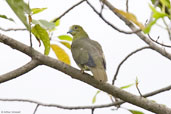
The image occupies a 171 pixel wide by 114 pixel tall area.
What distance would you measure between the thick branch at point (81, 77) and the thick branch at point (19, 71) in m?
0.05

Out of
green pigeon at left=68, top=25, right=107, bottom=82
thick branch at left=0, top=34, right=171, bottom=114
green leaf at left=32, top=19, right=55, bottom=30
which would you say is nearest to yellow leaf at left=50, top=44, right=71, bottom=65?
thick branch at left=0, top=34, right=171, bottom=114

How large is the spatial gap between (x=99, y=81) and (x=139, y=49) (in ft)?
1.48

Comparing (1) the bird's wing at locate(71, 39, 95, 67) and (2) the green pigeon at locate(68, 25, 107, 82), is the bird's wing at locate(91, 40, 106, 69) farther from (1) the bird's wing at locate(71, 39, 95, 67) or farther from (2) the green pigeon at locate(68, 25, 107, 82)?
(1) the bird's wing at locate(71, 39, 95, 67)

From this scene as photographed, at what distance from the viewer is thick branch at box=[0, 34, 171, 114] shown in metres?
2.55

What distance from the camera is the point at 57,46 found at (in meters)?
3.10

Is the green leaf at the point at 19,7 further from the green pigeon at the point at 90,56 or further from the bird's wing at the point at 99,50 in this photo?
the bird's wing at the point at 99,50

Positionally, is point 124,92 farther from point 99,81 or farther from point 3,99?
point 3,99

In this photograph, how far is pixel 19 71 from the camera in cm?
256

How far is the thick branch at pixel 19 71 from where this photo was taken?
98.7 inches

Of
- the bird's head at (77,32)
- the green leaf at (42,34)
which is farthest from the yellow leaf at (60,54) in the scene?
the bird's head at (77,32)

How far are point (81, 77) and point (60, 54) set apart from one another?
16.1 inches

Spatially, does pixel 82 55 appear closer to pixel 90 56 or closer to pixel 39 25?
pixel 90 56

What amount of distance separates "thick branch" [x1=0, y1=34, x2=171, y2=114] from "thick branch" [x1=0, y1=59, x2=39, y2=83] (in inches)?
2.0

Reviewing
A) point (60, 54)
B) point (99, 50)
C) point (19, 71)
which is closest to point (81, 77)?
point (60, 54)
